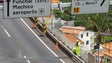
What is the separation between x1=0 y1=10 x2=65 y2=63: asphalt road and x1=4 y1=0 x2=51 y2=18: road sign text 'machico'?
47.4 ft

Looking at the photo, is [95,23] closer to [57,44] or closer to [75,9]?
[57,44]

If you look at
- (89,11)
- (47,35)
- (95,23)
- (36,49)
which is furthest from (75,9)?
(95,23)

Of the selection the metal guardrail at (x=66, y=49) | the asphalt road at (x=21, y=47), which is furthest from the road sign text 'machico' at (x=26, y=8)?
the asphalt road at (x=21, y=47)

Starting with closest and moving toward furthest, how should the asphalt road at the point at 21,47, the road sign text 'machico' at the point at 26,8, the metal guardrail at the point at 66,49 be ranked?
the road sign text 'machico' at the point at 26,8, the metal guardrail at the point at 66,49, the asphalt road at the point at 21,47

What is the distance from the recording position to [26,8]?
12906 millimetres

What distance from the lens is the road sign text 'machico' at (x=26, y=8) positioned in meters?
12.6

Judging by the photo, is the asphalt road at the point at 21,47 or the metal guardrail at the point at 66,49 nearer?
the metal guardrail at the point at 66,49

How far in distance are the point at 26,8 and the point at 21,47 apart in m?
16.8

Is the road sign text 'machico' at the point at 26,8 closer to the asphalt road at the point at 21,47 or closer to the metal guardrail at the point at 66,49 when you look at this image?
the metal guardrail at the point at 66,49

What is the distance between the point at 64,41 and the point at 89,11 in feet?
51.7

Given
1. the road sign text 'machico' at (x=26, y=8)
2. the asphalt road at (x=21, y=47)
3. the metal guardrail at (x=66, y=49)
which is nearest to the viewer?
the road sign text 'machico' at (x=26, y=8)

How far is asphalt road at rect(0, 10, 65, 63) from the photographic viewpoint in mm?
27788

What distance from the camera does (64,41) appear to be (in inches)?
1162

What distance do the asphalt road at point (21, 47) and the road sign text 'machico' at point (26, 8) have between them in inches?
569
